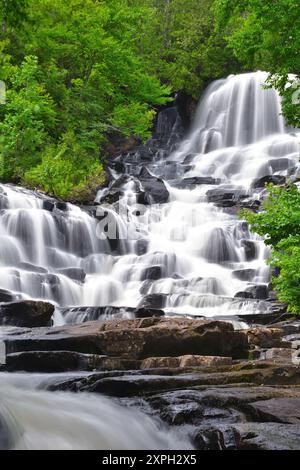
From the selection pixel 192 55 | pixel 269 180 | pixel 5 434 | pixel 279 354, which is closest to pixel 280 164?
pixel 269 180

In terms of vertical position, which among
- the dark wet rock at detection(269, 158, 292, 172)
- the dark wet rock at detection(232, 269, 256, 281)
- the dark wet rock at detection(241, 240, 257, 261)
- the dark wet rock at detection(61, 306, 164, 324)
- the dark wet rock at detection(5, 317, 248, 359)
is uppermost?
the dark wet rock at detection(269, 158, 292, 172)

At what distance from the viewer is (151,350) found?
941 cm

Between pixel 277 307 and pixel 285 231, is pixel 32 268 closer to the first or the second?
pixel 277 307

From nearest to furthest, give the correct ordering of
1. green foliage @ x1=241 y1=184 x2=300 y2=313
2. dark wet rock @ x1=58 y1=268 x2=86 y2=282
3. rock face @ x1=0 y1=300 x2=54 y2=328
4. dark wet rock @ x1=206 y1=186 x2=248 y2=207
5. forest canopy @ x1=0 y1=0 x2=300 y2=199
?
green foliage @ x1=241 y1=184 x2=300 y2=313, rock face @ x1=0 y1=300 x2=54 y2=328, dark wet rock @ x1=58 y1=268 x2=86 y2=282, forest canopy @ x1=0 y1=0 x2=300 y2=199, dark wet rock @ x1=206 y1=186 x2=248 y2=207

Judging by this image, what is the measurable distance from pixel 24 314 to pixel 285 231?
5842 millimetres

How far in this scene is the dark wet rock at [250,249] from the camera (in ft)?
66.8

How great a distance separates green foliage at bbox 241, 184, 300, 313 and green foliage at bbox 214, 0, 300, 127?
2204 millimetres

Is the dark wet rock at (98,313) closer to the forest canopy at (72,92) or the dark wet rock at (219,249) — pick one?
the dark wet rock at (219,249)

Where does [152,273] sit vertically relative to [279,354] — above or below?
above

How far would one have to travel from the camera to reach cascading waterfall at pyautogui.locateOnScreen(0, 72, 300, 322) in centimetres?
1609

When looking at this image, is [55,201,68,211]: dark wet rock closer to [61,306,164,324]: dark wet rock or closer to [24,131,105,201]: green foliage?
[24,131,105,201]: green foliage

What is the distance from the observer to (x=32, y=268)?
679 inches

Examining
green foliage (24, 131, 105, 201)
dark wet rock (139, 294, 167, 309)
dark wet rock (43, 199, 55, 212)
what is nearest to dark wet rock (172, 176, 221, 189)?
green foliage (24, 131, 105, 201)
